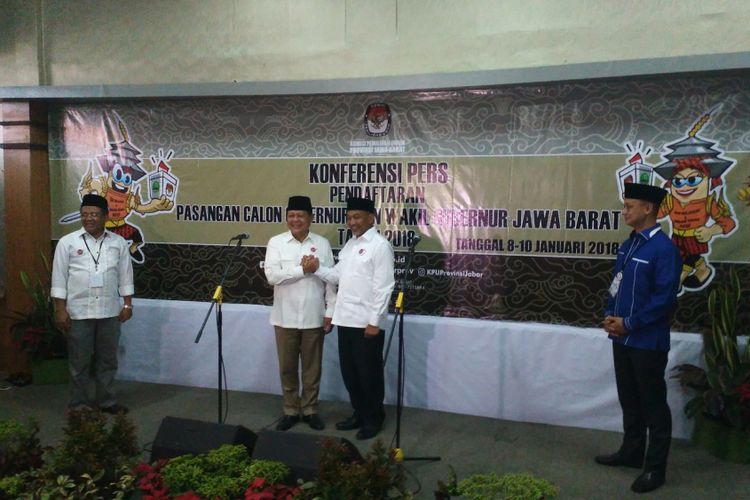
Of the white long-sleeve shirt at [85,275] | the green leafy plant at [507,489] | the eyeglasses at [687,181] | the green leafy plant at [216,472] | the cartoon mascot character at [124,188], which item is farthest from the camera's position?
the cartoon mascot character at [124,188]

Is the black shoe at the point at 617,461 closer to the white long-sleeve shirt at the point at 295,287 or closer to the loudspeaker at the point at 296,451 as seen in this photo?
the loudspeaker at the point at 296,451

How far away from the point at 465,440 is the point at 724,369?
1.64 metres

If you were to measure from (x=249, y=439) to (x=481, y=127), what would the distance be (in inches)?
106

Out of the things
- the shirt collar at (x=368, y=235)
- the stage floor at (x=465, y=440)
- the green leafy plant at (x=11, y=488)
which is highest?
the shirt collar at (x=368, y=235)

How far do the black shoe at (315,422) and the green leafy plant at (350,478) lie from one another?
5.18 ft

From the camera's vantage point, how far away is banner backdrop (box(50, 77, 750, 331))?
3.98 m

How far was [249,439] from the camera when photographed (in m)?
3.07

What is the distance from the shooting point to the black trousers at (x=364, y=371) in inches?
154

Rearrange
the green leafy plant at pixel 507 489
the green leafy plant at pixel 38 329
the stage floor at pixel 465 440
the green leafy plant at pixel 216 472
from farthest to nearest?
the green leafy plant at pixel 38 329
the stage floor at pixel 465 440
the green leafy plant at pixel 216 472
the green leafy plant at pixel 507 489

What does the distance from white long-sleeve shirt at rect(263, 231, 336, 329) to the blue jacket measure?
188 cm

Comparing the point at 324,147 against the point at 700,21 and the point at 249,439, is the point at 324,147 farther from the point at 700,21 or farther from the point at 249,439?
the point at 700,21

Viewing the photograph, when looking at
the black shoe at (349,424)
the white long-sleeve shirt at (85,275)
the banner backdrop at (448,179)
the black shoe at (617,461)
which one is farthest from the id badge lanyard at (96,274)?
the black shoe at (617,461)

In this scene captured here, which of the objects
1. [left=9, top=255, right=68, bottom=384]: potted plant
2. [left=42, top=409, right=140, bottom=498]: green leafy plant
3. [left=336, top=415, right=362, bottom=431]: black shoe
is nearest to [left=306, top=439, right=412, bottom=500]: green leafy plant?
[left=42, top=409, right=140, bottom=498]: green leafy plant

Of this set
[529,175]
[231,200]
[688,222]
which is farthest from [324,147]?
[688,222]
